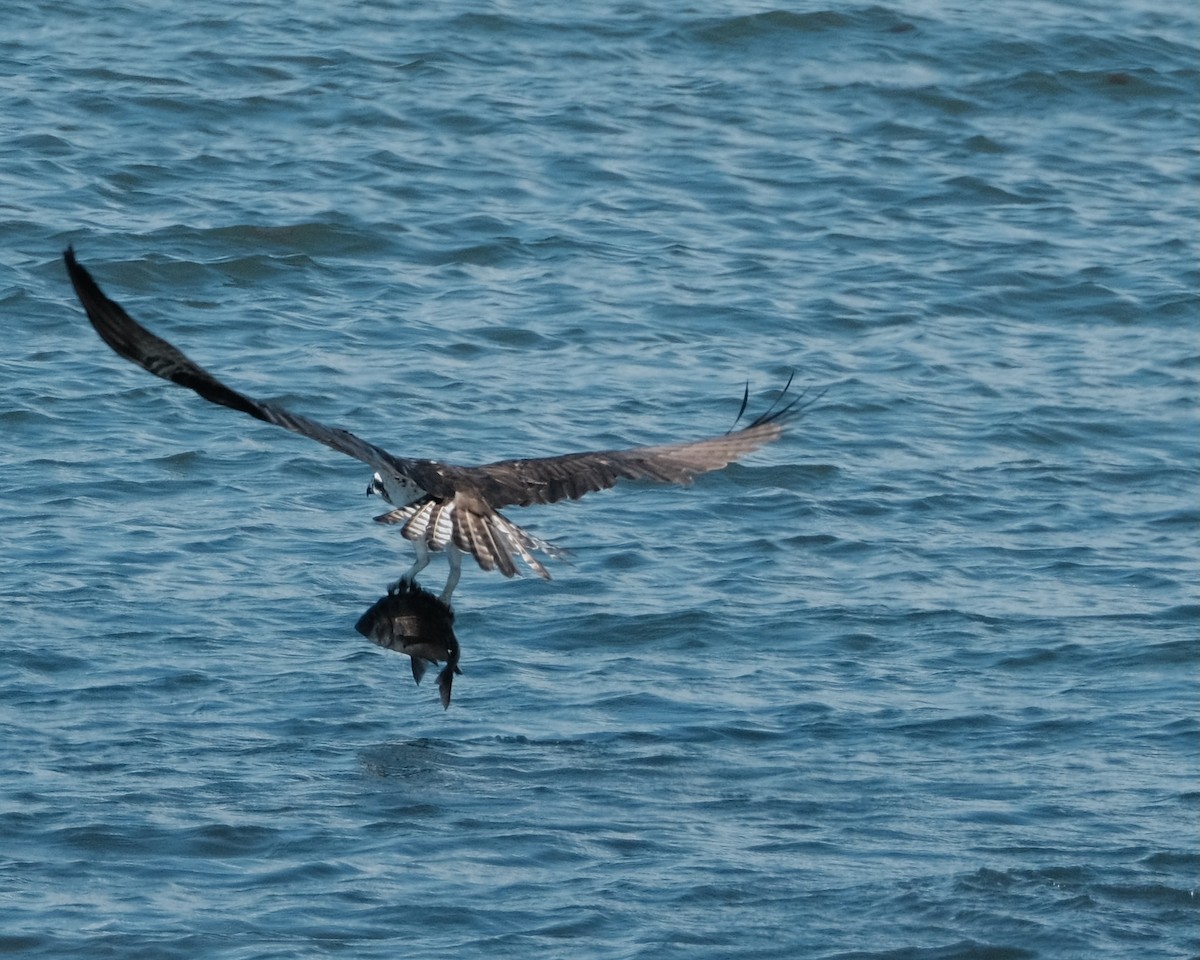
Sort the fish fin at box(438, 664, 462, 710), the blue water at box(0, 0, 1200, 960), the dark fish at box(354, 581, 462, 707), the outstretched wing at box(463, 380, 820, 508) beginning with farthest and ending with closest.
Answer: the outstretched wing at box(463, 380, 820, 508)
the fish fin at box(438, 664, 462, 710)
the dark fish at box(354, 581, 462, 707)
the blue water at box(0, 0, 1200, 960)

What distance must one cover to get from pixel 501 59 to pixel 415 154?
1.78 metres

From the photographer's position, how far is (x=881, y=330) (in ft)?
39.0

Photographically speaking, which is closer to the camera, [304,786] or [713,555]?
[304,786]

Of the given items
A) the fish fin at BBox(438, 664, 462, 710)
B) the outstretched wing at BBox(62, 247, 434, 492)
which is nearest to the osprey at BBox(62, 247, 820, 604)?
the outstretched wing at BBox(62, 247, 434, 492)

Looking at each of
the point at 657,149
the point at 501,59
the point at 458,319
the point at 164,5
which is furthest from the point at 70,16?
the point at 458,319

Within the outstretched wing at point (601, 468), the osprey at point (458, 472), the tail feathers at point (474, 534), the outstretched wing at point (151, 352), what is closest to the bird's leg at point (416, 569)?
the osprey at point (458, 472)

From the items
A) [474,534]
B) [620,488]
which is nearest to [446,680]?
[474,534]

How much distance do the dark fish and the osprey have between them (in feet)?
0.27

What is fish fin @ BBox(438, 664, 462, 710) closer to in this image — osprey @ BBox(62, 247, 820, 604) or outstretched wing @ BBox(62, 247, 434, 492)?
osprey @ BBox(62, 247, 820, 604)

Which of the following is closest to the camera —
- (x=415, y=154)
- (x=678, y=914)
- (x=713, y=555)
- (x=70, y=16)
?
(x=678, y=914)

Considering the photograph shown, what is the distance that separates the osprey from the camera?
18.0 feet

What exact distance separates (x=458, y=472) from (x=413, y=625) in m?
A: 0.52

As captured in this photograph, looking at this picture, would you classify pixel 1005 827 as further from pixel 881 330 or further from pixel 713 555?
pixel 881 330

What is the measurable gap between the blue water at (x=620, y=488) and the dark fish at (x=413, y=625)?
0.50 meters
